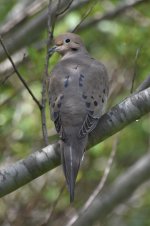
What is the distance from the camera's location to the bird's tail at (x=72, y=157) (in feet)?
14.2

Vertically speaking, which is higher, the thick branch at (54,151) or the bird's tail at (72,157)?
the thick branch at (54,151)

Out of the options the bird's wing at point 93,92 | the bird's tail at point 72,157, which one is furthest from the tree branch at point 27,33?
the bird's tail at point 72,157

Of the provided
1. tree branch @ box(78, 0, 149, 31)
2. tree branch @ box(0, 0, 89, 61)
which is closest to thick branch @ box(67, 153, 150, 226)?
tree branch @ box(0, 0, 89, 61)

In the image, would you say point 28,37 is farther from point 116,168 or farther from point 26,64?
point 116,168

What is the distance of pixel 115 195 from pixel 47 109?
222 centimetres

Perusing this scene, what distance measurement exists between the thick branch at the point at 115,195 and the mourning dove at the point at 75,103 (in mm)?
194

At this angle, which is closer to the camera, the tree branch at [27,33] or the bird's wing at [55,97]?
the bird's wing at [55,97]

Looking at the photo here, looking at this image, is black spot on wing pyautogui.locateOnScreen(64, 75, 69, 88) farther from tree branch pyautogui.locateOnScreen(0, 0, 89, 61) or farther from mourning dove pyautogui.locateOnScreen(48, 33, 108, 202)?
tree branch pyautogui.locateOnScreen(0, 0, 89, 61)

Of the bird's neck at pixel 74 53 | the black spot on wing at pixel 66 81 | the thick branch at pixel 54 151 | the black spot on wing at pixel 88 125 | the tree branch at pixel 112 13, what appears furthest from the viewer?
the tree branch at pixel 112 13

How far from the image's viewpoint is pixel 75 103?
4.89 m

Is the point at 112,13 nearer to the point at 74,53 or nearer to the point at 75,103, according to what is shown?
the point at 74,53

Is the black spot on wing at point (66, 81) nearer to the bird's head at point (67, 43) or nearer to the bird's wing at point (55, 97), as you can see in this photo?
the bird's wing at point (55, 97)

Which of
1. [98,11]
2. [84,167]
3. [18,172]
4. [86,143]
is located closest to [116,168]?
[84,167]

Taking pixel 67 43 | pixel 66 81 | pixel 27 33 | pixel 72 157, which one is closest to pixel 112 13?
pixel 27 33
